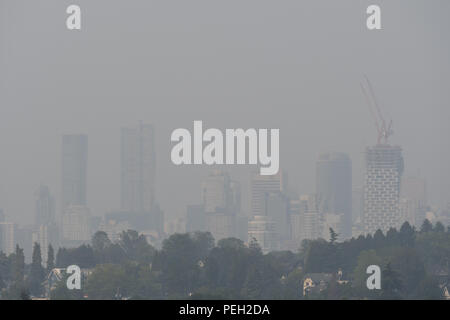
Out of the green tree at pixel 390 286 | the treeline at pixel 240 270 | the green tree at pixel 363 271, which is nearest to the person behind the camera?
the green tree at pixel 390 286

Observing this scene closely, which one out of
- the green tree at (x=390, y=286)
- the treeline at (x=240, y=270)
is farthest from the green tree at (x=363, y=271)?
the green tree at (x=390, y=286)

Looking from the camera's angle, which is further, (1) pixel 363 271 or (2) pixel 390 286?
(1) pixel 363 271

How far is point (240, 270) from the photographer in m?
107

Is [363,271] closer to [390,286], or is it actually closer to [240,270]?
[240,270]

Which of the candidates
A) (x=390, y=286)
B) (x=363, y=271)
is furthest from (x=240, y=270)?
(x=390, y=286)

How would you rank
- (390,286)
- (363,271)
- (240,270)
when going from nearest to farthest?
(390,286) → (363,271) → (240,270)

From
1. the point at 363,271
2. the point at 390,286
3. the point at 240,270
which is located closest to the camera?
the point at 390,286

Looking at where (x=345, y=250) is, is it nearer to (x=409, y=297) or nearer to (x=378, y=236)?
(x=378, y=236)

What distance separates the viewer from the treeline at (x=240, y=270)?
98.6 metres

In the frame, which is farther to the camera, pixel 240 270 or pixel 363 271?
pixel 240 270

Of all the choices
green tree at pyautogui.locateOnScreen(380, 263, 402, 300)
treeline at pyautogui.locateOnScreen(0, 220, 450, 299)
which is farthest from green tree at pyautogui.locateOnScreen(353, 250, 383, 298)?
green tree at pyautogui.locateOnScreen(380, 263, 402, 300)

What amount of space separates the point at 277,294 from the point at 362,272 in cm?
779

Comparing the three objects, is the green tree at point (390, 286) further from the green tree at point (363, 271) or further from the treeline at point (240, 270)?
the green tree at point (363, 271)

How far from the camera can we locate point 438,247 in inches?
4700
